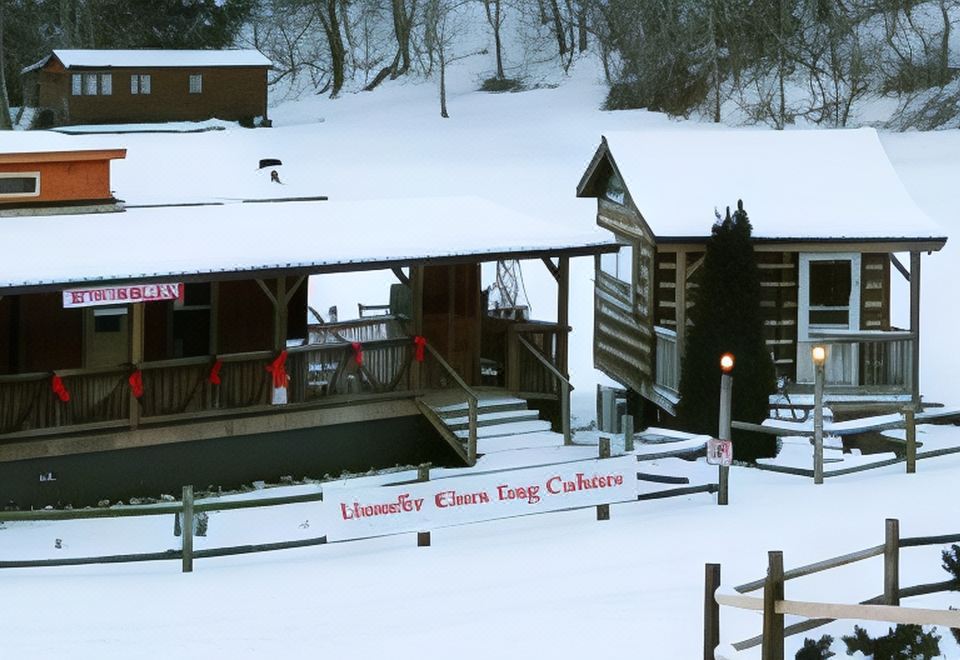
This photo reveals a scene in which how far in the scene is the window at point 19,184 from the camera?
25.6 metres

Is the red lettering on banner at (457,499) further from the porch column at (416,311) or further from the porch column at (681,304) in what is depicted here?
the porch column at (681,304)

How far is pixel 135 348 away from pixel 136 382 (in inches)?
18.4

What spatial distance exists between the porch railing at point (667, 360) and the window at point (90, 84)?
43430mm

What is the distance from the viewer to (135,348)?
23000 mm

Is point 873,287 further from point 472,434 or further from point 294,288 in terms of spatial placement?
point 294,288

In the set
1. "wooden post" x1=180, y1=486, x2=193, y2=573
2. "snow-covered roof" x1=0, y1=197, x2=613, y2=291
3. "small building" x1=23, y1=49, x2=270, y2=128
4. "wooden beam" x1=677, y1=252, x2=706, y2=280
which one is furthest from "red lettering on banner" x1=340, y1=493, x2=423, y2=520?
"small building" x1=23, y1=49, x2=270, y2=128

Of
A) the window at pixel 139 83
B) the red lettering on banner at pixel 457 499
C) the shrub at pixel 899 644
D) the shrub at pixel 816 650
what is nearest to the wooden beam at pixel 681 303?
the red lettering on banner at pixel 457 499

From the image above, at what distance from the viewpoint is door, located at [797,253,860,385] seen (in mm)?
27062

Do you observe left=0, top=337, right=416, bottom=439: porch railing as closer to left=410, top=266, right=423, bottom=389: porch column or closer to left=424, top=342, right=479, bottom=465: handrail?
left=410, top=266, right=423, bottom=389: porch column

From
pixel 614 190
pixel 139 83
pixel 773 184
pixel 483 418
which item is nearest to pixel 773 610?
pixel 483 418

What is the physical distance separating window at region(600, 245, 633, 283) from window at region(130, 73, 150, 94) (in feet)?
128

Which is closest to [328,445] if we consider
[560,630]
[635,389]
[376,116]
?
[635,389]

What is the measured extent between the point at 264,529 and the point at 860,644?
888 centimetres

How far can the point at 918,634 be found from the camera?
14945 millimetres
